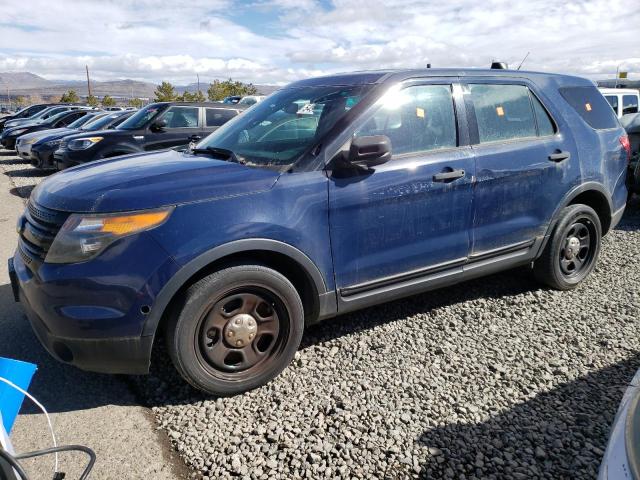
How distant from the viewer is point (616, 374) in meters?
3.13

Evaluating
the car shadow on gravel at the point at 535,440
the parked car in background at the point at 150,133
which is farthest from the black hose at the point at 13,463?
the parked car in background at the point at 150,133

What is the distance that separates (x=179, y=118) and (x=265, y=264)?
7094 mm

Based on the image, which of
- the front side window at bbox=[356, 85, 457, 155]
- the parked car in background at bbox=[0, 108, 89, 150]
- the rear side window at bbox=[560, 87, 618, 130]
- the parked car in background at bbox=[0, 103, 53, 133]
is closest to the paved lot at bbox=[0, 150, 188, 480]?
the front side window at bbox=[356, 85, 457, 155]

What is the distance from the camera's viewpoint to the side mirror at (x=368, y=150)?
2.90 metres

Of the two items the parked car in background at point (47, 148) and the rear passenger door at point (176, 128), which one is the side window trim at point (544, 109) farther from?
the parked car in background at point (47, 148)

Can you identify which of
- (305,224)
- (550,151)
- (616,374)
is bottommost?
(616,374)

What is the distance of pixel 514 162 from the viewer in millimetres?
3721

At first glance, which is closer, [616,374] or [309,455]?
[309,455]

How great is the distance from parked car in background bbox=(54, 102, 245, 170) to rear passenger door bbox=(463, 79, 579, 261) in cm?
599

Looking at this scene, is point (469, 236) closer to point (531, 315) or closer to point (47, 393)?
point (531, 315)

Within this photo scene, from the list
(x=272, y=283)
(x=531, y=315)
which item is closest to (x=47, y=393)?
(x=272, y=283)

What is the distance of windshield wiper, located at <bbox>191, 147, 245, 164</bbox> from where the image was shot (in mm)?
3266

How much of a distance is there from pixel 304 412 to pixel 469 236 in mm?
1708

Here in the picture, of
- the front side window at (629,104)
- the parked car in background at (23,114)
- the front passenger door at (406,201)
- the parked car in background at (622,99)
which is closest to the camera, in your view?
the front passenger door at (406,201)
